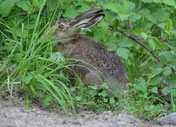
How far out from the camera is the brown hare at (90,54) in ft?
15.1

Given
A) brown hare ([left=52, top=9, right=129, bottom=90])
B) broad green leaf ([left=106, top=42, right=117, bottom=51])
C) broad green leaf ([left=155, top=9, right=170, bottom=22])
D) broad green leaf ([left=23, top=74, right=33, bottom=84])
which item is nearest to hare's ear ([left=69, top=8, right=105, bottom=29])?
brown hare ([left=52, top=9, right=129, bottom=90])

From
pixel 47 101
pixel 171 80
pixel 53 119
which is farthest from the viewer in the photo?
pixel 171 80

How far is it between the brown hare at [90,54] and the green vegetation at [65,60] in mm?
158

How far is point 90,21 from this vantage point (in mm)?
4547

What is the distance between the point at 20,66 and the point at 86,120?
0.98 metres

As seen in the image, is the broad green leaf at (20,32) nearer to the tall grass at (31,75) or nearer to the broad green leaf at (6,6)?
the tall grass at (31,75)

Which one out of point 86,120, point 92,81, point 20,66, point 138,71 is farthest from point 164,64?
point 20,66

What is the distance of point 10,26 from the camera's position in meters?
4.38

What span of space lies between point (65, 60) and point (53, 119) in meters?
1.48

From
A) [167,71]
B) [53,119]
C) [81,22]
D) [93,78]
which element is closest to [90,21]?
[81,22]

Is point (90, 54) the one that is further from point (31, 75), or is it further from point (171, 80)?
point (31, 75)

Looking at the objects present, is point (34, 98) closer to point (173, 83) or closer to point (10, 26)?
point (10, 26)

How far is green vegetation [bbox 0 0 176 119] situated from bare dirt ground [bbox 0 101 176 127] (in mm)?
150

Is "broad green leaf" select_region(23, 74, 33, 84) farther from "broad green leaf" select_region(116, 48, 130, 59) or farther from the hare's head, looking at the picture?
"broad green leaf" select_region(116, 48, 130, 59)
